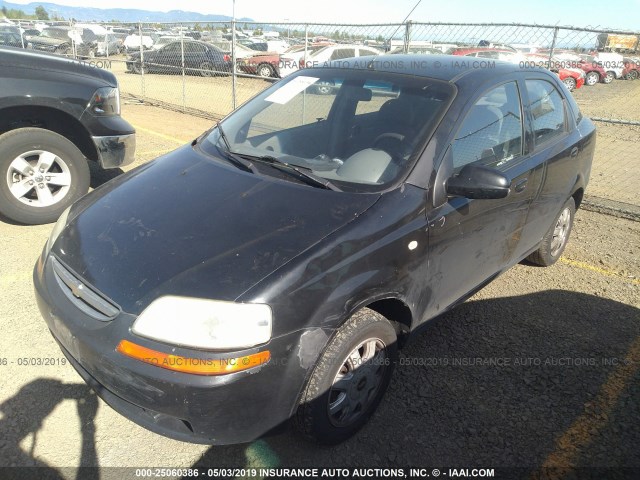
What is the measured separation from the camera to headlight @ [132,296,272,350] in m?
1.97

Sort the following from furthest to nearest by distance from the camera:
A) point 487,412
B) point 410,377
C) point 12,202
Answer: point 12,202, point 410,377, point 487,412

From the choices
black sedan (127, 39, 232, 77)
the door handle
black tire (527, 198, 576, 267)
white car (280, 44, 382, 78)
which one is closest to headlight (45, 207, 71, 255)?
the door handle

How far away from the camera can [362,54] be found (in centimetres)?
1491

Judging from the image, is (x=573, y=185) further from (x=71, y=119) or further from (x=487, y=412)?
(x=71, y=119)

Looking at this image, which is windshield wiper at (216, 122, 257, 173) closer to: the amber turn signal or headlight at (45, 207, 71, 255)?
headlight at (45, 207, 71, 255)

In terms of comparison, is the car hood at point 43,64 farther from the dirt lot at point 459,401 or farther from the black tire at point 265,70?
the black tire at point 265,70

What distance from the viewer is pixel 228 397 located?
6.47 feet

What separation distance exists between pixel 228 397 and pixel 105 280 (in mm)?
761

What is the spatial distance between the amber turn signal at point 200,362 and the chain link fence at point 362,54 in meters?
2.88

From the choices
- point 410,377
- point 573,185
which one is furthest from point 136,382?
point 573,185

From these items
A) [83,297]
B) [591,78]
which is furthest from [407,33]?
[591,78]

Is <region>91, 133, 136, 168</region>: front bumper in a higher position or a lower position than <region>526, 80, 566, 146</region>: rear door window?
lower

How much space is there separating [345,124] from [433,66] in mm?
694

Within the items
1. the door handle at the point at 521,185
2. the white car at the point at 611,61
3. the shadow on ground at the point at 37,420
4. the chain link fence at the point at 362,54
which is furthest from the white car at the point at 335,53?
the shadow on ground at the point at 37,420
